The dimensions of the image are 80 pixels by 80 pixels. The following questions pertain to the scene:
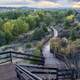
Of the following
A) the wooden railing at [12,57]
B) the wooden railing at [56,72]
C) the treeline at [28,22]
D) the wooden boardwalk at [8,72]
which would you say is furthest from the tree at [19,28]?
the wooden boardwalk at [8,72]

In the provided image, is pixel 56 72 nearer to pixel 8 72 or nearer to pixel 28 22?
A: pixel 8 72

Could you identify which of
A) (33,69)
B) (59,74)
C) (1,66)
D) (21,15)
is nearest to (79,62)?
(59,74)

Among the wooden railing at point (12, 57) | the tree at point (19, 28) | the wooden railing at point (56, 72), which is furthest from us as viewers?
the tree at point (19, 28)

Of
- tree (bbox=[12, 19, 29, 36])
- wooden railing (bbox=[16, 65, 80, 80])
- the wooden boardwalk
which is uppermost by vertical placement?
the wooden boardwalk

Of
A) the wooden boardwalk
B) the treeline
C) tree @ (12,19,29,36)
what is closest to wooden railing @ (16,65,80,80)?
the wooden boardwalk

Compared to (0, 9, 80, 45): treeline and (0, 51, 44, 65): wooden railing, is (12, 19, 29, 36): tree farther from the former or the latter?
(0, 51, 44, 65): wooden railing

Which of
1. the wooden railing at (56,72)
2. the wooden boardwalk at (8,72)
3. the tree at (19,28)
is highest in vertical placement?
the wooden boardwalk at (8,72)

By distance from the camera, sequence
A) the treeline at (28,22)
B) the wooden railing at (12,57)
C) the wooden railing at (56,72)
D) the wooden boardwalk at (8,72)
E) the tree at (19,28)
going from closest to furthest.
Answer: the wooden boardwalk at (8,72), the wooden railing at (56,72), the wooden railing at (12,57), the treeline at (28,22), the tree at (19,28)

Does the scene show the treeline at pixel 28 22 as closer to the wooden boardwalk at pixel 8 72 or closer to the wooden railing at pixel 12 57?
the wooden railing at pixel 12 57

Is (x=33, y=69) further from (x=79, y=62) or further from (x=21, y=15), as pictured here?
(x=21, y=15)

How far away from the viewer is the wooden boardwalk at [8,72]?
2.07 m

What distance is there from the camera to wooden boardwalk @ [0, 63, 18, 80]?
6.79 feet

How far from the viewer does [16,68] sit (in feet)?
6.81

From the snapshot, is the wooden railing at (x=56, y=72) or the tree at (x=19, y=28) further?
the tree at (x=19, y=28)
